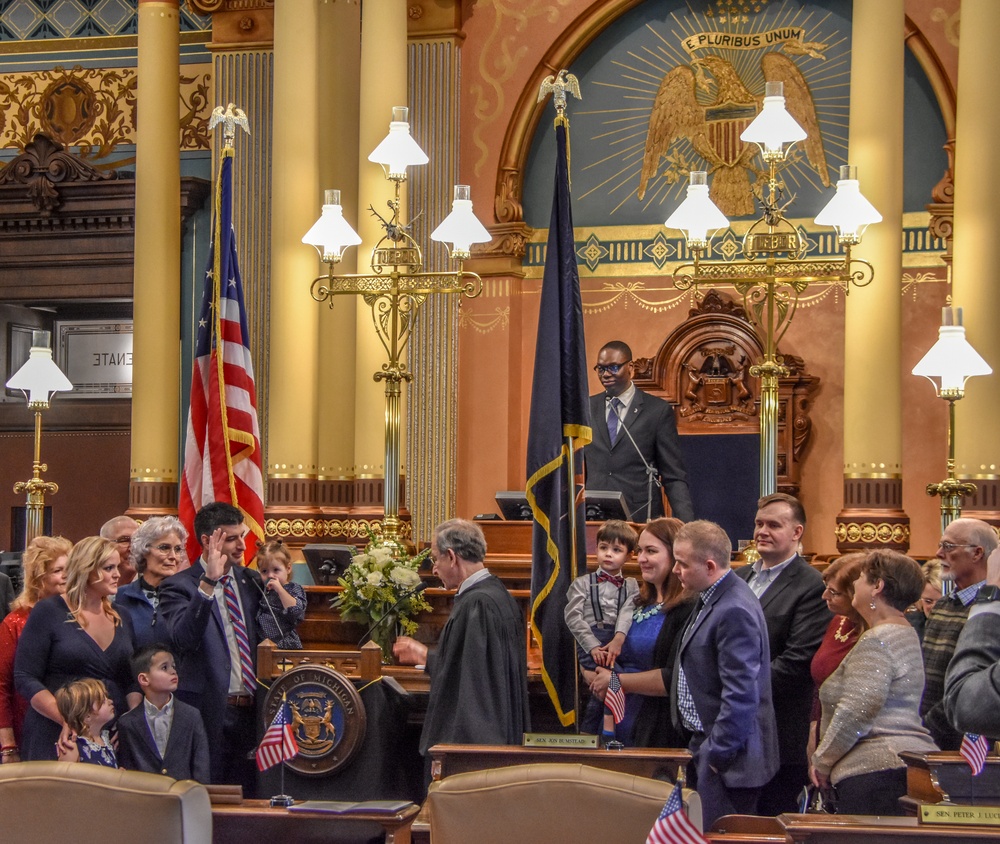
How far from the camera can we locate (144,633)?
212 inches

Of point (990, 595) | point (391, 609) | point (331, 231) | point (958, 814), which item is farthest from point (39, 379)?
point (990, 595)

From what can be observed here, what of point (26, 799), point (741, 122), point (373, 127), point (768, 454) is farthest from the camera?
point (741, 122)

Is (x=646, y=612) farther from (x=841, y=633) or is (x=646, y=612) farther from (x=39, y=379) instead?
Answer: (x=39, y=379)

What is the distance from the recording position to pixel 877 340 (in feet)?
29.5

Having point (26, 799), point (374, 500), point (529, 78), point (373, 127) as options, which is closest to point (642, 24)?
point (529, 78)

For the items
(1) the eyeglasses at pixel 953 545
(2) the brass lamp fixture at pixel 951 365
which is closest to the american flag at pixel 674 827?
(1) the eyeglasses at pixel 953 545

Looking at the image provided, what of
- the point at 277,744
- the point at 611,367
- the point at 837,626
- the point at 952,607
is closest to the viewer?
the point at 277,744

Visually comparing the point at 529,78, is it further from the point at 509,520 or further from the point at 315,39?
the point at 509,520

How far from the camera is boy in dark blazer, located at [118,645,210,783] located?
4895 mm

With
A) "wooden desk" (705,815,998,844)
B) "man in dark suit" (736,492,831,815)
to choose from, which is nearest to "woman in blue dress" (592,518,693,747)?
"man in dark suit" (736,492,831,815)

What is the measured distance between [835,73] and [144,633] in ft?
22.6

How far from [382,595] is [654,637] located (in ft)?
5.17

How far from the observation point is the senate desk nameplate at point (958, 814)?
11.4 ft

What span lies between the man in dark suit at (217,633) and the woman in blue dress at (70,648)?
0.21 m
